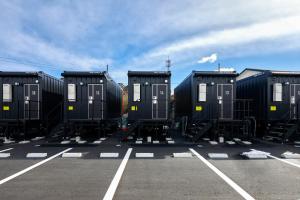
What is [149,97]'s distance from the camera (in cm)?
1295

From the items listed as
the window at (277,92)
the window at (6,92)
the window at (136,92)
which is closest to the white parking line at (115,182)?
the window at (136,92)

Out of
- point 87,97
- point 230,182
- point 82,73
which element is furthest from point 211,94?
point 230,182

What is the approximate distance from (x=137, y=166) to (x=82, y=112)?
713 centimetres

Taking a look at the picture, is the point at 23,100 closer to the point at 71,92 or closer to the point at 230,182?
the point at 71,92

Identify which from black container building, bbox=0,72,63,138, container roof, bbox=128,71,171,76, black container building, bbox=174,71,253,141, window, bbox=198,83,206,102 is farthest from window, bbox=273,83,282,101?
black container building, bbox=0,72,63,138

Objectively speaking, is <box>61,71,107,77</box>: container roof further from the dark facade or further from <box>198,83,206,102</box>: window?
<box>198,83,206,102</box>: window

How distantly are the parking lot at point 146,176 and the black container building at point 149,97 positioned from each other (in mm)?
4296

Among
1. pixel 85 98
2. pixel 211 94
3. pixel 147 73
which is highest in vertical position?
pixel 147 73

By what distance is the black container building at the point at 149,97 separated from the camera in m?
12.9

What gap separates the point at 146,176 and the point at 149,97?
23.9 ft

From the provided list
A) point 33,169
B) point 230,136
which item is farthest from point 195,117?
point 33,169

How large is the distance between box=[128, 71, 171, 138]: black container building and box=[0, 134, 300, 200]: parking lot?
430 cm

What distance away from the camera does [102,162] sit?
747 centimetres

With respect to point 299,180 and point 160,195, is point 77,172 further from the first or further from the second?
point 299,180
